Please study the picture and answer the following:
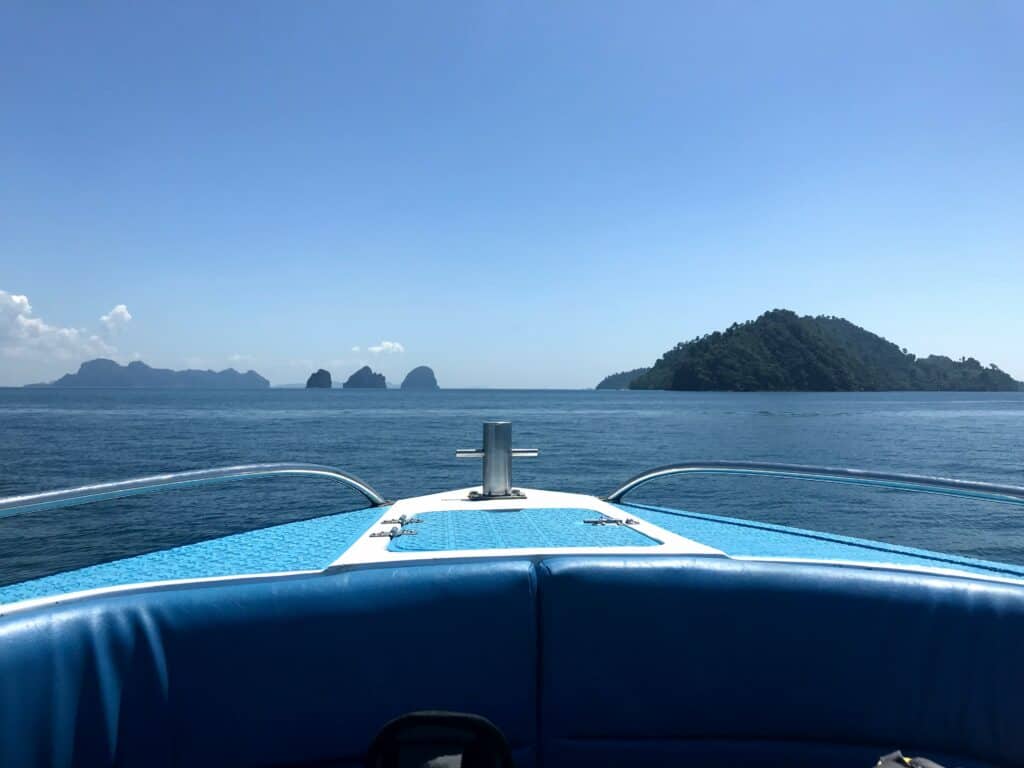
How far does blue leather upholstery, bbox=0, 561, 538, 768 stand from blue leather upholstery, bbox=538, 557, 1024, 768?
6.7 inches

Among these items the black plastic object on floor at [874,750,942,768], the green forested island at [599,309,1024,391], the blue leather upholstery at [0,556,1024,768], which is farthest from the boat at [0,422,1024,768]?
the green forested island at [599,309,1024,391]

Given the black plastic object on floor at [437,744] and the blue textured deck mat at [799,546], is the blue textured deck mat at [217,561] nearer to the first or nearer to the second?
the black plastic object on floor at [437,744]

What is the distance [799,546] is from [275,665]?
90.2 inches

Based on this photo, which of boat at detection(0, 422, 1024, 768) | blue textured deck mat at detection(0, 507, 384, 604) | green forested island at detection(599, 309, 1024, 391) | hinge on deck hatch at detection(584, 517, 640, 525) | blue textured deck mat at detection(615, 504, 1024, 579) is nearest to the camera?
boat at detection(0, 422, 1024, 768)

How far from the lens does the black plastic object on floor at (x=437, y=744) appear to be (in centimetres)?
116

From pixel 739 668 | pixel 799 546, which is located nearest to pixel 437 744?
Result: pixel 739 668

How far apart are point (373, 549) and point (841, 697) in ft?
6.00

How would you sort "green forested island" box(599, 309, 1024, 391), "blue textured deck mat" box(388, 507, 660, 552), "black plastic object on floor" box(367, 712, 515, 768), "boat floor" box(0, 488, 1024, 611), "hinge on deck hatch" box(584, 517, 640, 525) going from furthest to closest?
1. "green forested island" box(599, 309, 1024, 391)
2. "hinge on deck hatch" box(584, 517, 640, 525)
3. "blue textured deck mat" box(388, 507, 660, 552)
4. "boat floor" box(0, 488, 1024, 611)
5. "black plastic object on floor" box(367, 712, 515, 768)

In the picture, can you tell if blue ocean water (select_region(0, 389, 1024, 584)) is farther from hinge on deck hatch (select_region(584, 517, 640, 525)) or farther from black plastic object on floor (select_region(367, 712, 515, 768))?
black plastic object on floor (select_region(367, 712, 515, 768))

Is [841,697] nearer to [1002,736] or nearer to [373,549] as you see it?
[1002,736]

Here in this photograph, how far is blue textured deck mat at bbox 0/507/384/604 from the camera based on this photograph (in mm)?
2320

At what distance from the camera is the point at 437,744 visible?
1.21 meters

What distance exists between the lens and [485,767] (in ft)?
3.87

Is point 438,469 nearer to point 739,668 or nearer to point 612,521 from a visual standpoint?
point 612,521
